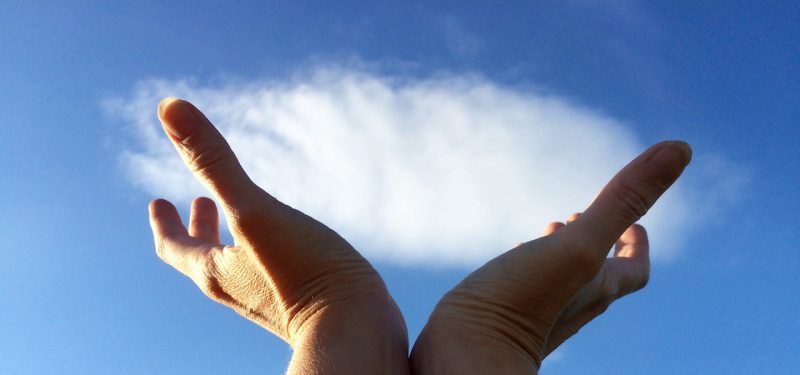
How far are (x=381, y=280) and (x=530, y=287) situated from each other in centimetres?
61

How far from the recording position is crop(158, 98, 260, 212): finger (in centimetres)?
232

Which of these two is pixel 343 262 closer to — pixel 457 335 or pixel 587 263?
pixel 457 335

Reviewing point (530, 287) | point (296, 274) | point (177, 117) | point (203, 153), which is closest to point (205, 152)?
point (203, 153)

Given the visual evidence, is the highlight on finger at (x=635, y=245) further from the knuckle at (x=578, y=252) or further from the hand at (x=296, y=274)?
the hand at (x=296, y=274)

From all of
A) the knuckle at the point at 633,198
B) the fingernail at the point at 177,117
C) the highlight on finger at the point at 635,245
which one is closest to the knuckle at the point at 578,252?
the knuckle at the point at 633,198

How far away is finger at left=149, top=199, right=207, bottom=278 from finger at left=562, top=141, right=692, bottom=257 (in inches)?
70.3

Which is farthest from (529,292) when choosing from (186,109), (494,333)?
(186,109)

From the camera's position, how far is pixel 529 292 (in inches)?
100

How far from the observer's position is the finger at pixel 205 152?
232 centimetres

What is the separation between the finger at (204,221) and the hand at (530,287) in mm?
1705

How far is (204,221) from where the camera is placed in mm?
3869

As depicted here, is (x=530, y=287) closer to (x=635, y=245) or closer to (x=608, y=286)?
(x=608, y=286)

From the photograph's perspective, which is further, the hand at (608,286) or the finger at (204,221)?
the finger at (204,221)

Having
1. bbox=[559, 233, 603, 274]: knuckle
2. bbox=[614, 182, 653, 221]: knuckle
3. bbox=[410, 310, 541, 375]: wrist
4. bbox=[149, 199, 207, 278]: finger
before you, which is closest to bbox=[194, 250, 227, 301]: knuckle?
bbox=[149, 199, 207, 278]: finger
